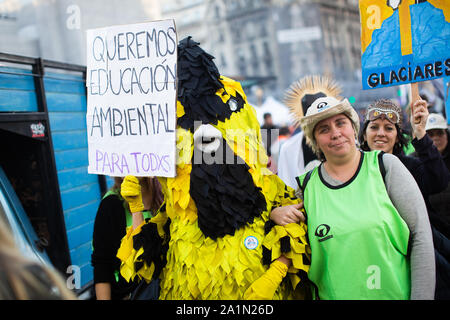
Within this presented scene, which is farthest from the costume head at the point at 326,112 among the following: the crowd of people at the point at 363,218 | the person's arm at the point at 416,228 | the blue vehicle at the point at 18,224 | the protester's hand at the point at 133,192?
the blue vehicle at the point at 18,224

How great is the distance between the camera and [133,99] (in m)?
1.87

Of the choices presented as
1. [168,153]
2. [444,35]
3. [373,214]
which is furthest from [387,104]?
[168,153]

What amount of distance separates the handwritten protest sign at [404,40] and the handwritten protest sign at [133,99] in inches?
48.2

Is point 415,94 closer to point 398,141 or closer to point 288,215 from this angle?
point 398,141

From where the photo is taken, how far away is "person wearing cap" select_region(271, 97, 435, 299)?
1.54 meters

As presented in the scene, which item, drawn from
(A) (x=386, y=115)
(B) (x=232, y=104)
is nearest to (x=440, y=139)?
(A) (x=386, y=115)

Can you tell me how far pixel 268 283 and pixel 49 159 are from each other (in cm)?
215

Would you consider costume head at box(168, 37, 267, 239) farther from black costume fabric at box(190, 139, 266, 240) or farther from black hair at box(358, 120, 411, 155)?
black hair at box(358, 120, 411, 155)

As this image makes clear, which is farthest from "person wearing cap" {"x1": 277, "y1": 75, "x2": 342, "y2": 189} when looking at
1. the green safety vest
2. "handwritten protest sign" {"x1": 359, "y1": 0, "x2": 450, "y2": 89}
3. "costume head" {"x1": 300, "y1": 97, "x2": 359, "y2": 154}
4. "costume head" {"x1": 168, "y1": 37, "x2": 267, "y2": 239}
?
the green safety vest

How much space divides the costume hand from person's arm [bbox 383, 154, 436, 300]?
53 centimetres

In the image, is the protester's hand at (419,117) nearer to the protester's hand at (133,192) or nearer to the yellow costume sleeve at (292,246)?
the yellow costume sleeve at (292,246)

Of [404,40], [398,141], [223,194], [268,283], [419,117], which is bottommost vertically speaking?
[268,283]
